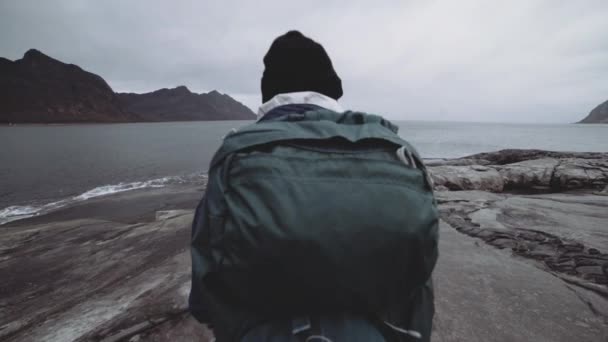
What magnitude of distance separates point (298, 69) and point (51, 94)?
198582 mm

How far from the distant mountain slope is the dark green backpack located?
16616cm

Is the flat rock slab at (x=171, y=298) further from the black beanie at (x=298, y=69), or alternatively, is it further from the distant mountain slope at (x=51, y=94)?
the distant mountain slope at (x=51, y=94)

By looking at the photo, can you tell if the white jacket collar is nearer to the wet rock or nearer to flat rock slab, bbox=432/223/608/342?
flat rock slab, bbox=432/223/608/342

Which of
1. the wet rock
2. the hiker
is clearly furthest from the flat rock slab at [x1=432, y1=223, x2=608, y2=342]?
the wet rock

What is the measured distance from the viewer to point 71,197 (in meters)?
13.7

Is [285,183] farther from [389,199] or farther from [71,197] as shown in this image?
[71,197]

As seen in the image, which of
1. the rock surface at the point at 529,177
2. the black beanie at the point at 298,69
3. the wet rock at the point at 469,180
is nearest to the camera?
the black beanie at the point at 298,69

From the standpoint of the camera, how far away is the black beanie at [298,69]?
1.74 m

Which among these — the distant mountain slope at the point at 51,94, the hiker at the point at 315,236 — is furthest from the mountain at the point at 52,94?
the hiker at the point at 315,236

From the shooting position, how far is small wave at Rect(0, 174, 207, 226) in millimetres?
10797

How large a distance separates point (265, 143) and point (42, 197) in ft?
62.2

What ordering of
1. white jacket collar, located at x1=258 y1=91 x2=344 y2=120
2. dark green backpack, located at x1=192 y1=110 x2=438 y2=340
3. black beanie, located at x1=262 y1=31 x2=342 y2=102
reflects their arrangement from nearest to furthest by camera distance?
dark green backpack, located at x1=192 y1=110 x2=438 y2=340 < white jacket collar, located at x1=258 y1=91 x2=344 y2=120 < black beanie, located at x1=262 y1=31 x2=342 y2=102

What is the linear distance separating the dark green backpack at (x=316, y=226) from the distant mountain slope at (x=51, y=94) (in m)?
166

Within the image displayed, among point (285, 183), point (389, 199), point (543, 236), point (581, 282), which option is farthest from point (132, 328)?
point (543, 236)
